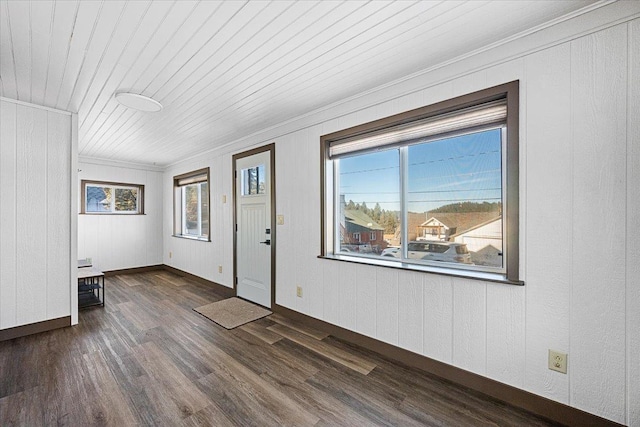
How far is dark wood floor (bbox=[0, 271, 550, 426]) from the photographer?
68.5 inches

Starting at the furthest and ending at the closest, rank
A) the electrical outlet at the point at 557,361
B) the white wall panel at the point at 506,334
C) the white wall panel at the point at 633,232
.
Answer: the white wall panel at the point at 506,334
the electrical outlet at the point at 557,361
the white wall panel at the point at 633,232

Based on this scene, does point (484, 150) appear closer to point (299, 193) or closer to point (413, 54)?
point (413, 54)

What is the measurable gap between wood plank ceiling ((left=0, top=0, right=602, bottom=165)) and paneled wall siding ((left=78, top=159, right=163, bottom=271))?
3.04 m

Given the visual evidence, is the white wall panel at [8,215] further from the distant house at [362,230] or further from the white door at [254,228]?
the distant house at [362,230]

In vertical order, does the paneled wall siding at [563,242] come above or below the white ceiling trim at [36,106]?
below

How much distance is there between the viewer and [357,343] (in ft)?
8.81

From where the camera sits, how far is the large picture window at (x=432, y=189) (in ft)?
6.50

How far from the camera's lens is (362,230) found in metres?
2.90

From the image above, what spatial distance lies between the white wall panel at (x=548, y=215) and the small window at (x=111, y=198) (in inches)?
264

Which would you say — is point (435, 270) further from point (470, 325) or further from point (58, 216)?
point (58, 216)

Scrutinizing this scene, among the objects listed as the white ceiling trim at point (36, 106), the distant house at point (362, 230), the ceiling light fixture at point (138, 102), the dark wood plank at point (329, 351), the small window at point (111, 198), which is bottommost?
the dark wood plank at point (329, 351)

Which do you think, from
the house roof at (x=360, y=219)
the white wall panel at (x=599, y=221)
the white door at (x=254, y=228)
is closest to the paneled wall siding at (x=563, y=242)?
the white wall panel at (x=599, y=221)

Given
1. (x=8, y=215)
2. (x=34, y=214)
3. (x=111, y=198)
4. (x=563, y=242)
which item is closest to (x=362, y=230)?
(x=563, y=242)

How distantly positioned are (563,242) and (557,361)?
2.36 feet
